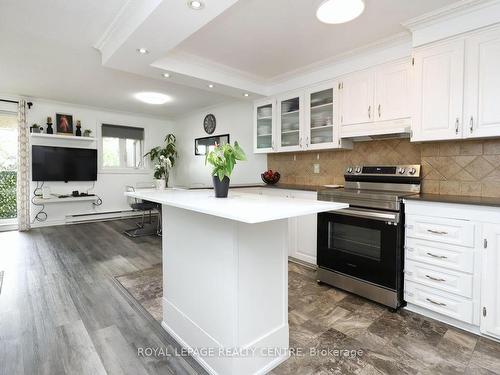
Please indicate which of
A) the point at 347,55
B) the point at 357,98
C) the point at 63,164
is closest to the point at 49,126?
the point at 63,164

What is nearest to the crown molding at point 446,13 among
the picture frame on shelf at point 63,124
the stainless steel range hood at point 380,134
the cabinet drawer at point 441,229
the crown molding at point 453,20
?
the crown molding at point 453,20

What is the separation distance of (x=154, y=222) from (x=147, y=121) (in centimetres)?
257

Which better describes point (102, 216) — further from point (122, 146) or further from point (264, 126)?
point (264, 126)

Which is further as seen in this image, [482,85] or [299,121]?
[299,121]

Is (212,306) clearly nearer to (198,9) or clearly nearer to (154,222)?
(198,9)

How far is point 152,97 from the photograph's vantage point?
4922 mm

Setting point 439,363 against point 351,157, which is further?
point 351,157

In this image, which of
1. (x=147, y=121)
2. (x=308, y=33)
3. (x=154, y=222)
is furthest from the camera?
(x=147, y=121)

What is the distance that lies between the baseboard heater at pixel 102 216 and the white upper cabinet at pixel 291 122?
410 centimetres

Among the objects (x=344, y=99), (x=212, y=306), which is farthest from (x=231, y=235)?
(x=344, y=99)

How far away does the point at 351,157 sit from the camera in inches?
133

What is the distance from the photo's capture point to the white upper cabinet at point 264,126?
403 centimetres

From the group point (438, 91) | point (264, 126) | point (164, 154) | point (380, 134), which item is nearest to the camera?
point (438, 91)

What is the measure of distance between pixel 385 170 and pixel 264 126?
200cm
